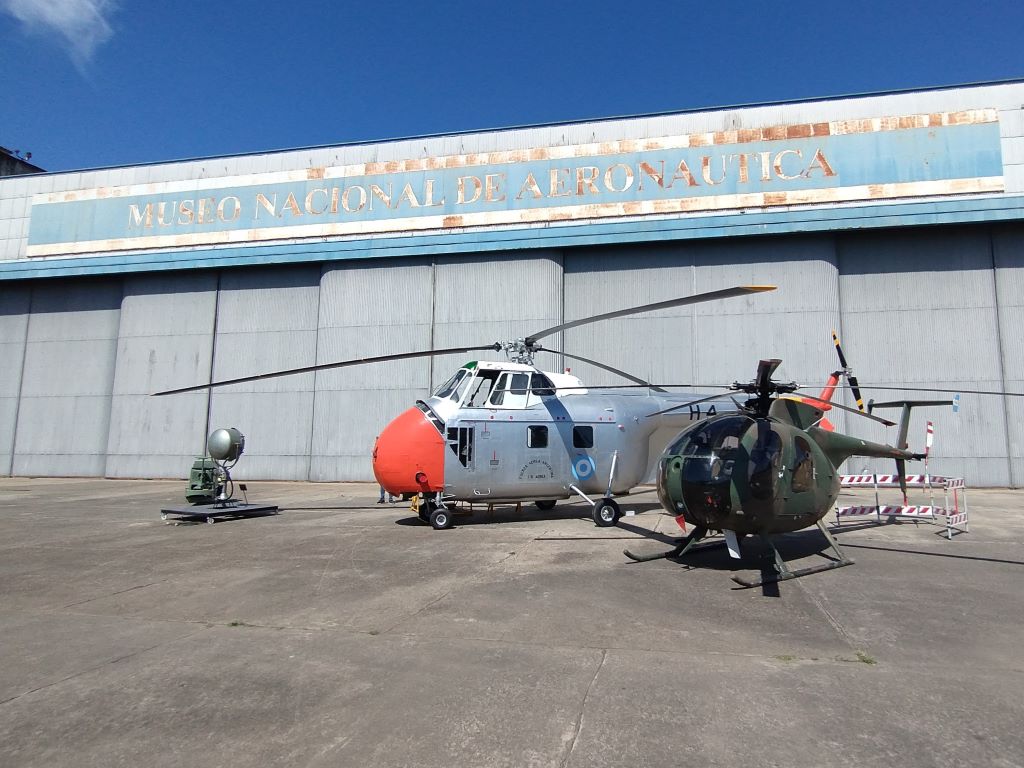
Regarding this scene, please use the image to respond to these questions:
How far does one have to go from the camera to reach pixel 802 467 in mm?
8250

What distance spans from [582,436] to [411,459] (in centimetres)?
390

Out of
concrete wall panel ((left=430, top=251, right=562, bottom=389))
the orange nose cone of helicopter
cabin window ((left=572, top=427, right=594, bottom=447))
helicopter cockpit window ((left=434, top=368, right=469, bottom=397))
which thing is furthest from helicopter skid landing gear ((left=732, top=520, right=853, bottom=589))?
concrete wall panel ((left=430, top=251, right=562, bottom=389))

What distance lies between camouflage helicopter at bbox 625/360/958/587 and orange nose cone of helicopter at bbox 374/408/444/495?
187 inches

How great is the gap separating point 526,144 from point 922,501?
733 inches

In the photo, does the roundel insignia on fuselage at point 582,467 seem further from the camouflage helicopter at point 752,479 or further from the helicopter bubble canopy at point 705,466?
the helicopter bubble canopy at point 705,466

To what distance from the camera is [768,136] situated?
21594 millimetres

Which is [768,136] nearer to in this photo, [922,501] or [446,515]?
[922,501]

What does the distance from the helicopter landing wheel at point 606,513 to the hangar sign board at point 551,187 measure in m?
13.4

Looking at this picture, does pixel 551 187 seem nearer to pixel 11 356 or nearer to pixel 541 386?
pixel 541 386

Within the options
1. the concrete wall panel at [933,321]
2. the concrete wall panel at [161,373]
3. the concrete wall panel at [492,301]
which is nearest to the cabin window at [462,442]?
the concrete wall panel at [492,301]

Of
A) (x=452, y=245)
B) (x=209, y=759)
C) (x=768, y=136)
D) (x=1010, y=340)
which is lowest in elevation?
(x=209, y=759)

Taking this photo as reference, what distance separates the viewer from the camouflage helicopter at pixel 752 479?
25.9ft

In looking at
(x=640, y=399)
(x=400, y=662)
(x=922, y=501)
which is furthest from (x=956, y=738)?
(x=922, y=501)

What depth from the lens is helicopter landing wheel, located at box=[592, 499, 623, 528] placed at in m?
12.5
